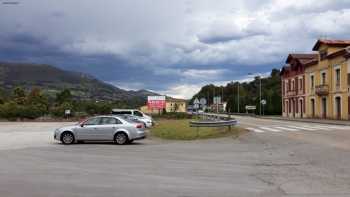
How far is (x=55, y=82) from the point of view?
16700 cm

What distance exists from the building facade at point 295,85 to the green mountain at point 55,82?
5408cm

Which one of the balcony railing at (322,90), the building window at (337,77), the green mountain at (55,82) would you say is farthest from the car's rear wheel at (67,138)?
the green mountain at (55,82)

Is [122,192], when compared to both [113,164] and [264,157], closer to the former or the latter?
[113,164]

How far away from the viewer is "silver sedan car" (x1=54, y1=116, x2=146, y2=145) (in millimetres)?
25219

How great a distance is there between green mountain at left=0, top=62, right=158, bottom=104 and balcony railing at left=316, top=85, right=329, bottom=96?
235 feet

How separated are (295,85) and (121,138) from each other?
58.8 m

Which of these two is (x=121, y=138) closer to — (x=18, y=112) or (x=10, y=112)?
(x=18, y=112)

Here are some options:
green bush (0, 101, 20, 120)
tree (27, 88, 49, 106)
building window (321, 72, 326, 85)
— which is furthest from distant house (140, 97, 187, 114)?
building window (321, 72, 326, 85)

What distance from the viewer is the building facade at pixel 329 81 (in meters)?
57.6

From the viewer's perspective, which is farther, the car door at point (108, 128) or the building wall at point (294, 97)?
the building wall at point (294, 97)

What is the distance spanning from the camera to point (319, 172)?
42.0 ft

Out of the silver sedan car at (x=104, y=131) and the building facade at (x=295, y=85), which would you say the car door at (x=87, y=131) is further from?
the building facade at (x=295, y=85)

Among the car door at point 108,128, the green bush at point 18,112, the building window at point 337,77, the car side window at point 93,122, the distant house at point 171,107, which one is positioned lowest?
the car door at point 108,128

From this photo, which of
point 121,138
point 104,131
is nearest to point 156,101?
point 104,131
